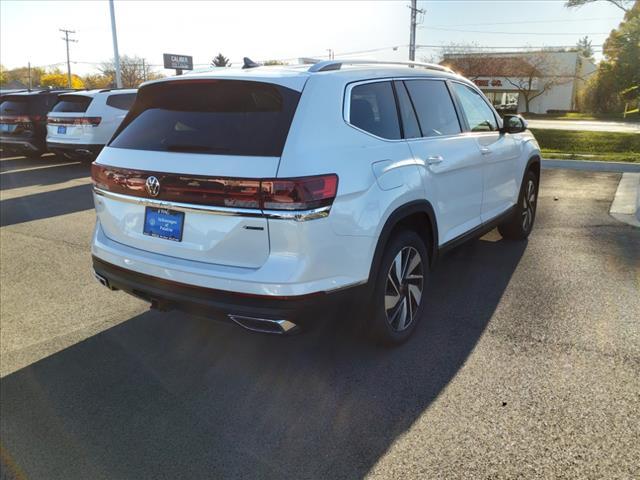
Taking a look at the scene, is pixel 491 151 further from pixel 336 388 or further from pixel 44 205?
pixel 44 205

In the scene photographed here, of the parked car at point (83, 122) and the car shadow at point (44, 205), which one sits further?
the parked car at point (83, 122)

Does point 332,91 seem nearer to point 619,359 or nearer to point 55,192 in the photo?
point 619,359

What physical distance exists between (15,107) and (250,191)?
13.9 meters

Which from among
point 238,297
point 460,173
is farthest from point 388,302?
point 460,173

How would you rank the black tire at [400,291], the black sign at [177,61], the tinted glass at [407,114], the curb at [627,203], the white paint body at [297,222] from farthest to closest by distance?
the black sign at [177,61] < the curb at [627,203] < the tinted glass at [407,114] < the black tire at [400,291] < the white paint body at [297,222]

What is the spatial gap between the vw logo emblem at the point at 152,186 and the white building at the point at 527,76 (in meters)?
52.7

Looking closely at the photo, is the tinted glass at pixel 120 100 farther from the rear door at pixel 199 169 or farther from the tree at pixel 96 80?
the tree at pixel 96 80

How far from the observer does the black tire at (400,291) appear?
3293 millimetres

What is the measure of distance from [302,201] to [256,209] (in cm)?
24

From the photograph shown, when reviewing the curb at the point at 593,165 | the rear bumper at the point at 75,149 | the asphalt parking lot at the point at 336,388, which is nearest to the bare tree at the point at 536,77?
the curb at the point at 593,165

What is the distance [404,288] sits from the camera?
3617 mm

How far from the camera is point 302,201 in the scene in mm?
2672

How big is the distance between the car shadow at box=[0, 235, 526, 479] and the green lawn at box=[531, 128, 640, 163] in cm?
1168

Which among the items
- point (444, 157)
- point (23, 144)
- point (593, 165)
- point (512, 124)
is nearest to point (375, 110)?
point (444, 157)
